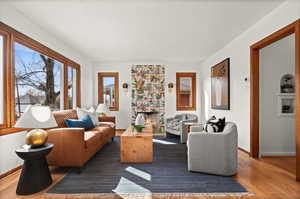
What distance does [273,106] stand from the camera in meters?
3.48

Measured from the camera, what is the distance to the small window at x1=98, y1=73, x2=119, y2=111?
6.38 meters

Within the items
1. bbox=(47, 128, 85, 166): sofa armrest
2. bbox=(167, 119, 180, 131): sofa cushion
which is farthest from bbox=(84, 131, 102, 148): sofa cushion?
bbox=(167, 119, 180, 131): sofa cushion

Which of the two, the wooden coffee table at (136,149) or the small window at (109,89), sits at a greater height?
the small window at (109,89)

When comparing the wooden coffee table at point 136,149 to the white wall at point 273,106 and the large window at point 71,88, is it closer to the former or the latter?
the white wall at point 273,106

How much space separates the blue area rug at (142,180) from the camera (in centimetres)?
207

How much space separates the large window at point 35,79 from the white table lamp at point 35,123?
3.64 feet

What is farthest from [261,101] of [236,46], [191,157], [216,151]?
A: [191,157]

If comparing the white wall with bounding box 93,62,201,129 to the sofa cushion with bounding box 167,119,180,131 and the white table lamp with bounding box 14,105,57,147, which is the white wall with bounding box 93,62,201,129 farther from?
the white table lamp with bounding box 14,105,57,147

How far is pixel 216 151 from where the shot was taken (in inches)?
96.4

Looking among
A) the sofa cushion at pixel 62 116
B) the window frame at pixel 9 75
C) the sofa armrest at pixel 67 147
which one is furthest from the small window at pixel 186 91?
the window frame at pixel 9 75

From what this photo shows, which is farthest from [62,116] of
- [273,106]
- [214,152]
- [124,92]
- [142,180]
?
[273,106]

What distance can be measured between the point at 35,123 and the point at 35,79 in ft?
6.00

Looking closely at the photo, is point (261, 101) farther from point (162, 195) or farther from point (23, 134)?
point (23, 134)

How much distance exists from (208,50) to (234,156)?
132 inches
